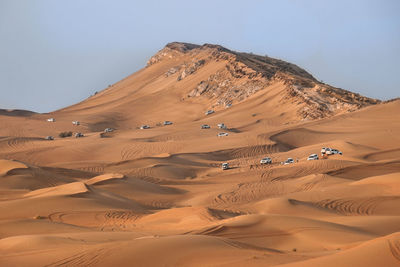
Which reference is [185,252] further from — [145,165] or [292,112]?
[292,112]

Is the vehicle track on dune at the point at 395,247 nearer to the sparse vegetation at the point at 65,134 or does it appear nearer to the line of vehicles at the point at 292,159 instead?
the line of vehicles at the point at 292,159

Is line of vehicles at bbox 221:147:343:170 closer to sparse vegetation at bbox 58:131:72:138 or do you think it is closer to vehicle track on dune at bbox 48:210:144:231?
vehicle track on dune at bbox 48:210:144:231

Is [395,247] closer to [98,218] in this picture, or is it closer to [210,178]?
[98,218]

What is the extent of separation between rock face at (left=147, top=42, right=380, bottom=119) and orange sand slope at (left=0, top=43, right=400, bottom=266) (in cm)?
24

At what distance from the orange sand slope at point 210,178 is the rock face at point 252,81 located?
24 centimetres

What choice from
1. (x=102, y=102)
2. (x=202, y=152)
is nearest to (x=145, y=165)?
(x=202, y=152)

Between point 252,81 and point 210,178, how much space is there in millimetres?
41937

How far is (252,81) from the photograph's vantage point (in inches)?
3100

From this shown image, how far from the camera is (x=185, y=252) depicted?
12.7 m

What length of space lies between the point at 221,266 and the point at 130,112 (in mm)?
74018

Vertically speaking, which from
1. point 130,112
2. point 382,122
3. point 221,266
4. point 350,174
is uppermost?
point 130,112

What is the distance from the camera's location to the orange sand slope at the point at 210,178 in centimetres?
1313

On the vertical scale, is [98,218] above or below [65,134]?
below

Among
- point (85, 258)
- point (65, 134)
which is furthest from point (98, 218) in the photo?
point (65, 134)
